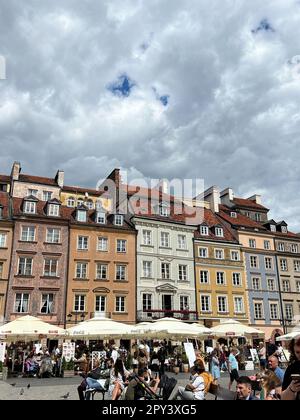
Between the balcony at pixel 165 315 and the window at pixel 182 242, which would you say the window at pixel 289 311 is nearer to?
the balcony at pixel 165 315

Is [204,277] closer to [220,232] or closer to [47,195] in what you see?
[220,232]

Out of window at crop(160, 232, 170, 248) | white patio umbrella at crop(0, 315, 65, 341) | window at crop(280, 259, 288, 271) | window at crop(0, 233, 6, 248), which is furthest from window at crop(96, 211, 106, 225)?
window at crop(280, 259, 288, 271)

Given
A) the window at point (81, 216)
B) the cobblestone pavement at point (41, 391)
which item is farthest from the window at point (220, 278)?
the cobblestone pavement at point (41, 391)

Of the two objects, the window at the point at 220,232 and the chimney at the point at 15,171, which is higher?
the chimney at the point at 15,171

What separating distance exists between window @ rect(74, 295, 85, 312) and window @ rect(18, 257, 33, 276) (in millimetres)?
4282

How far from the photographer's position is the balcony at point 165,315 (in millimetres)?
34781

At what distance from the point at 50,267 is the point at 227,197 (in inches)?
1048

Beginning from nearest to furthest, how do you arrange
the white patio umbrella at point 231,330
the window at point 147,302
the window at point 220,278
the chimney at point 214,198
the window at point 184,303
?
the white patio umbrella at point 231,330
the window at point 147,302
the window at point 184,303
the window at point 220,278
the chimney at point 214,198

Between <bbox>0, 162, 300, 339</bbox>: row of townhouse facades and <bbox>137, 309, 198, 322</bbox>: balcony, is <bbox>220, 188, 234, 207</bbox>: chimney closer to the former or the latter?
<bbox>0, 162, 300, 339</bbox>: row of townhouse facades

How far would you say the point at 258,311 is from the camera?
40844 mm

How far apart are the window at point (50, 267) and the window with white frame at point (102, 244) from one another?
419cm

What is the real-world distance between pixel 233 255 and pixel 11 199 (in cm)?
2236

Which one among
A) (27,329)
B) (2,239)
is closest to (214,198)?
(2,239)
